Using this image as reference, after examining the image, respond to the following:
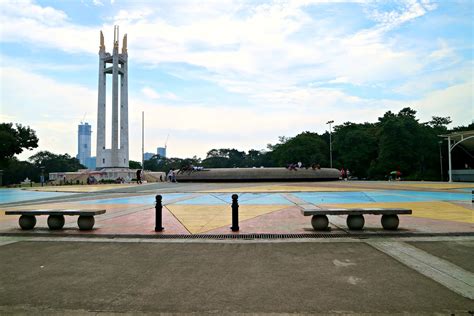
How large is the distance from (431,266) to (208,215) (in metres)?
7.09

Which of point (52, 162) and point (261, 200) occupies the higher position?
point (52, 162)

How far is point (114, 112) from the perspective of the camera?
72750 millimetres

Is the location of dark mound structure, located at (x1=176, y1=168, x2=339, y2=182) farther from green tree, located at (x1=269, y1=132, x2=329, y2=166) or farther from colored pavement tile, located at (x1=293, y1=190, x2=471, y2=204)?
green tree, located at (x1=269, y1=132, x2=329, y2=166)

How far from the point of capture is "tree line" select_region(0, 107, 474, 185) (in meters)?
50.2

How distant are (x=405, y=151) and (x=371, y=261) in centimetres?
5714

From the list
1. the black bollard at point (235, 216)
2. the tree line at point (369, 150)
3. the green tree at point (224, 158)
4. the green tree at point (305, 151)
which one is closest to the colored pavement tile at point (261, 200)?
the black bollard at point (235, 216)

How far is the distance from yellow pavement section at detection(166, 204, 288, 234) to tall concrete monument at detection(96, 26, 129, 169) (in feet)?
211

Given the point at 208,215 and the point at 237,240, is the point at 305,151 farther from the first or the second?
the point at 237,240

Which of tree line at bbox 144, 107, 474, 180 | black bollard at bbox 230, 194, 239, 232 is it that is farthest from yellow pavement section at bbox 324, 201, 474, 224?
tree line at bbox 144, 107, 474, 180

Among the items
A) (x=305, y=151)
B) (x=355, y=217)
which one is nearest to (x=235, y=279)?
(x=355, y=217)

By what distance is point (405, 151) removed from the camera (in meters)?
57.2

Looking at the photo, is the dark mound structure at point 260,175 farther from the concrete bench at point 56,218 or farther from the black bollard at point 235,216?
the concrete bench at point 56,218

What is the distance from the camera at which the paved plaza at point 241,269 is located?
13.8 feet

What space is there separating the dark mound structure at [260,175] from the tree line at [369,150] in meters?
10.7
